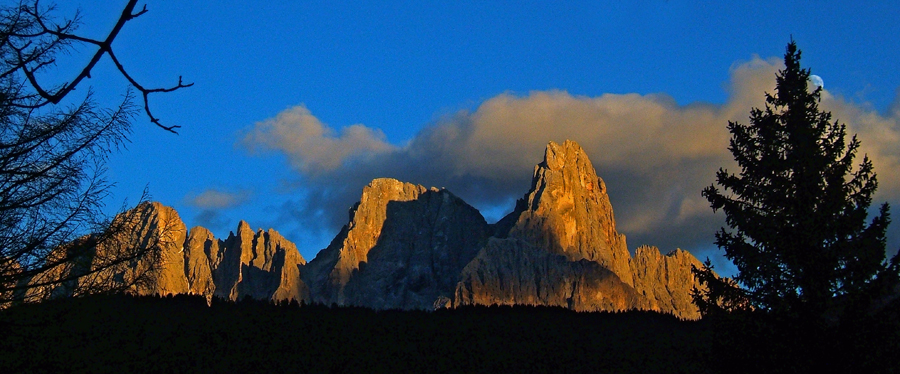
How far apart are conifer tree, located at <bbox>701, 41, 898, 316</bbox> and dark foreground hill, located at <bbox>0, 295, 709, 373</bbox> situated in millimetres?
3179

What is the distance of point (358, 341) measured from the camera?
119ft

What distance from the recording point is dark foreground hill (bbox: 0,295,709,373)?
1198 inches

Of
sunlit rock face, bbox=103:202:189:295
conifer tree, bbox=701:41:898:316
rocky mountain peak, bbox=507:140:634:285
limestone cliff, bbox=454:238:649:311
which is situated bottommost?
sunlit rock face, bbox=103:202:189:295

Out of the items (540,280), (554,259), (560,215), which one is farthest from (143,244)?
(560,215)

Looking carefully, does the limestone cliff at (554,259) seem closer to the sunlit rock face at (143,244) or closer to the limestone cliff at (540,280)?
the limestone cliff at (540,280)

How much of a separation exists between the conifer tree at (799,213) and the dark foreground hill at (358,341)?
125 inches

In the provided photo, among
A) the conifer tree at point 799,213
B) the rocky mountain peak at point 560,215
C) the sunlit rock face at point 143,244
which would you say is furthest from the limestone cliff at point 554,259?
the sunlit rock face at point 143,244

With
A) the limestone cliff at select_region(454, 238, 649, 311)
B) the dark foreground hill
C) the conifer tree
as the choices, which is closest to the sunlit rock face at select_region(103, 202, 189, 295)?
the dark foreground hill

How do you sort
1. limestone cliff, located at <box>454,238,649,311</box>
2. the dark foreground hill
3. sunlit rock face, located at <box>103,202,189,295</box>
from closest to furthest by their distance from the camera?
sunlit rock face, located at <box>103,202,189,295</box> → the dark foreground hill → limestone cliff, located at <box>454,238,649,311</box>

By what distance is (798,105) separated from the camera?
2609 cm

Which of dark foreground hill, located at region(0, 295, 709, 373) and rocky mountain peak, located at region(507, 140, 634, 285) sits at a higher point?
rocky mountain peak, located at region(507, 140, 634, 285)

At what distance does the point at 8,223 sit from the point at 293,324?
25185 millimetres

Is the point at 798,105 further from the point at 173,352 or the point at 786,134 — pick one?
the point at 173,352

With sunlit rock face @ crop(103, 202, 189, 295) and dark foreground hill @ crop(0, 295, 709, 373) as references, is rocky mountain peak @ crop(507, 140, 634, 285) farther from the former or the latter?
sunlit rock face @ crop(103, 202, 189, 295)
